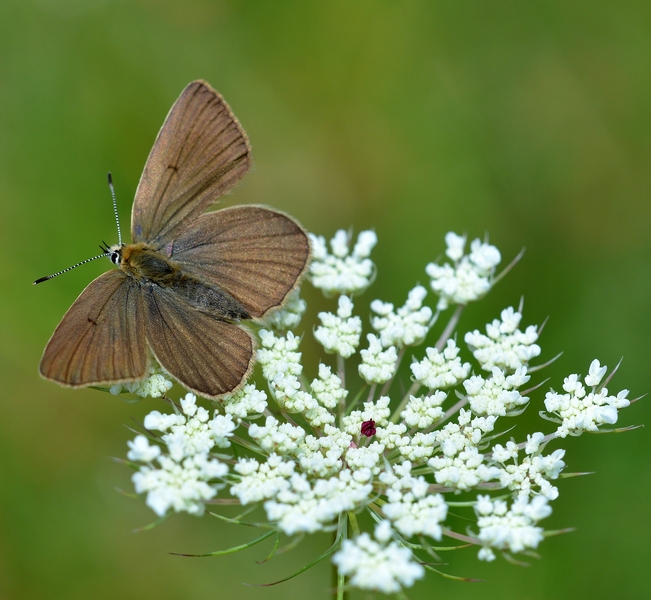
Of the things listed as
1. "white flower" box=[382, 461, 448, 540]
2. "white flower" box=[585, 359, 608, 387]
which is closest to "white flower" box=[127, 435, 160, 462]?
"white flower" box=[382, 461, 448, 540]

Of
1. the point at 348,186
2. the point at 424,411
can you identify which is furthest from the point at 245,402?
the point at 348,186

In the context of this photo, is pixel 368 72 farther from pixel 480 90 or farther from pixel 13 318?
pixel 13 318

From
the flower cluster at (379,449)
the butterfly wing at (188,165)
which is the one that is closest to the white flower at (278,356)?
the flower cluster at (379,449)

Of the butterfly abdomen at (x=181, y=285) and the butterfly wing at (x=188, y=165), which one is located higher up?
the butterfly wing at (x=188, y=165)

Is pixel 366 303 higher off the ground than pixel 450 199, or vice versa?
pixel 450 199

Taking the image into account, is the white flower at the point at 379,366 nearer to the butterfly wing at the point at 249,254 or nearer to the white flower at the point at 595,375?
the butterfly wing at the point at 249,254

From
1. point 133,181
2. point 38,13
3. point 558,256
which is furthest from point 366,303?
point 38,13
